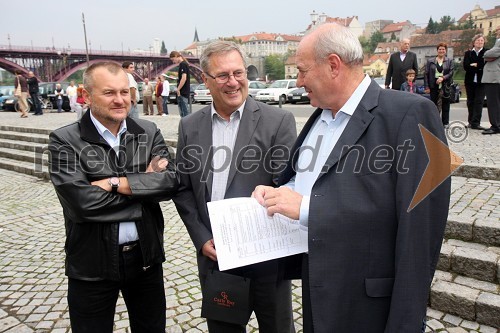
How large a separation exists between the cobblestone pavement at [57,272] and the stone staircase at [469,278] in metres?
0.05

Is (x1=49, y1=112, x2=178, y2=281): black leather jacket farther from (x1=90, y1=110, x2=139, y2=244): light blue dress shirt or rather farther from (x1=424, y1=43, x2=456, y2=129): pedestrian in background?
(x1=424, y1=43, x2=456, y2=129): pedestrian in background

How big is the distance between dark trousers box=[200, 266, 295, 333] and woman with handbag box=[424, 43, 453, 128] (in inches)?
301

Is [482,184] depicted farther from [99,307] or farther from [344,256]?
[99,307]

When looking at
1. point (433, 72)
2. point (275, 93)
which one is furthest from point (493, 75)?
point (275, 93)

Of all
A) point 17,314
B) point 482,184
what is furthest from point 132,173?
point 482,184

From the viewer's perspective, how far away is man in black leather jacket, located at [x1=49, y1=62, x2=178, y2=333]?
204cm

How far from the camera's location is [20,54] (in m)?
57.8

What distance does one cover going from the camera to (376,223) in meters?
1.46

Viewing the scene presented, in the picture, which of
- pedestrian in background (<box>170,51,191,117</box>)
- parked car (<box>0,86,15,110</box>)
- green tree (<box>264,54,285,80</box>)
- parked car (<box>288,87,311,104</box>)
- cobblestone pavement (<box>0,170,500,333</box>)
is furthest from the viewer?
green tree (<box>264,54,285,80</box>)

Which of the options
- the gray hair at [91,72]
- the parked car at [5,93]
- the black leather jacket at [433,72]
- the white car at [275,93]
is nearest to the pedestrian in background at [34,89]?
the parked car at [5,93]

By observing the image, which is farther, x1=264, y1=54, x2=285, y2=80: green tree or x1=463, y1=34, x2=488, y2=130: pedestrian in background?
x1=264, y1=54, x2=285, y2=80: green tree

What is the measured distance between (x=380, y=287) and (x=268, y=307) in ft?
2.83

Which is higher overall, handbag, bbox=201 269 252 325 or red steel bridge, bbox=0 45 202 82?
red steel bridge, bbox=0 45 202 82

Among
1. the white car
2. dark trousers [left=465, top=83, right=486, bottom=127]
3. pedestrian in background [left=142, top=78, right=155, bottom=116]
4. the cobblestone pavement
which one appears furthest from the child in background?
the white car
